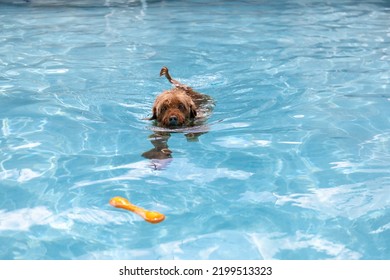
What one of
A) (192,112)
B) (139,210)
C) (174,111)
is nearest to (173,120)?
(174,111)

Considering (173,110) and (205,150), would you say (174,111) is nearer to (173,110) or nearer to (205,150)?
(173,110)

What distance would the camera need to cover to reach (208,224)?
160 inches

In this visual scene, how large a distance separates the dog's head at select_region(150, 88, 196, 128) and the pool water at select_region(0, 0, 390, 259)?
0.48ft

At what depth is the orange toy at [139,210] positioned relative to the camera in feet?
13.1

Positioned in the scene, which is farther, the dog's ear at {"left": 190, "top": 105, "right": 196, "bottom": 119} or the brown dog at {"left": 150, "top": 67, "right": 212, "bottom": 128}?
the dog's ear at {"left": 190, "top": 105, "right": 196, "bottom": 119}

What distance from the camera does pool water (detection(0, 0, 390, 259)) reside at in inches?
155

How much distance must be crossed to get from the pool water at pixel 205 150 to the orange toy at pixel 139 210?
0.05 m

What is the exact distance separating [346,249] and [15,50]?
7.37 metres

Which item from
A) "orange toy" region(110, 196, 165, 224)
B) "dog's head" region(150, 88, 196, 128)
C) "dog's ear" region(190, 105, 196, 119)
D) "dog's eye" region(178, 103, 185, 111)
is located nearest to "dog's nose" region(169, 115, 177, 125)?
"dog's head" region(150, 88, 196, 128)

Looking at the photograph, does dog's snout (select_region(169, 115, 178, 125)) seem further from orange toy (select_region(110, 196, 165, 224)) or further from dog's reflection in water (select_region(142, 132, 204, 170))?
orange toy (select_region(110, 196, 165, 224))

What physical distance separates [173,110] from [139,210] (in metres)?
1.70

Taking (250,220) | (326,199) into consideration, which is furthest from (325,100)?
(250,220)

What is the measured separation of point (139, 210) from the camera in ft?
13.3

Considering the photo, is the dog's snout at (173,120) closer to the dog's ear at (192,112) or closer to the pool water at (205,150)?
the pool water at (205,150)
